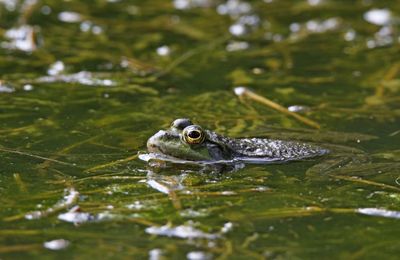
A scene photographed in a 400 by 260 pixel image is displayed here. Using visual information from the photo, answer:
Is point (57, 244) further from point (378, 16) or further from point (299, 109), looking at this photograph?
point (378, 16)

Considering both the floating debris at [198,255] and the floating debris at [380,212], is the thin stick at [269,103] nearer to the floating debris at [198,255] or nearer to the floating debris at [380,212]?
the floating debris at [380,212]

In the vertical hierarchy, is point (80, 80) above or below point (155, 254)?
above

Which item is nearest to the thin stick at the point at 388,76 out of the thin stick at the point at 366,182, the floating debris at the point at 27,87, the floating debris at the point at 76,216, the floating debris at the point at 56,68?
the thin stick at the point at 366,182

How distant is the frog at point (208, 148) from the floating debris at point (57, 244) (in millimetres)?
1351

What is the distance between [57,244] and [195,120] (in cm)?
228

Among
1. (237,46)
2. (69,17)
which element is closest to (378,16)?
(237,46)

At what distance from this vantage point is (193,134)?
4594 millimetres

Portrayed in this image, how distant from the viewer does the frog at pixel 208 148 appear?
15.1 feet

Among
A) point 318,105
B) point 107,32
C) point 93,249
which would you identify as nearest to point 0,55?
point 107,32

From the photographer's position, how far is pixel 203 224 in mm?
3557

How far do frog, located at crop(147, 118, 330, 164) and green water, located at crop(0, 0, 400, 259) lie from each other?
0.12m

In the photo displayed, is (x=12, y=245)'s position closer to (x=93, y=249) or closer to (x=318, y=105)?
(x=93, y=249)

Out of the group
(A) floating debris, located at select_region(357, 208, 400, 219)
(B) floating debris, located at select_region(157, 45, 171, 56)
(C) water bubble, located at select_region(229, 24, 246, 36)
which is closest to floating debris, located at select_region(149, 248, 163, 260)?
(A) floating debris, located at select_region(357, 208, 400, 219)

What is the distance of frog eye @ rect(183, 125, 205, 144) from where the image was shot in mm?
4590
